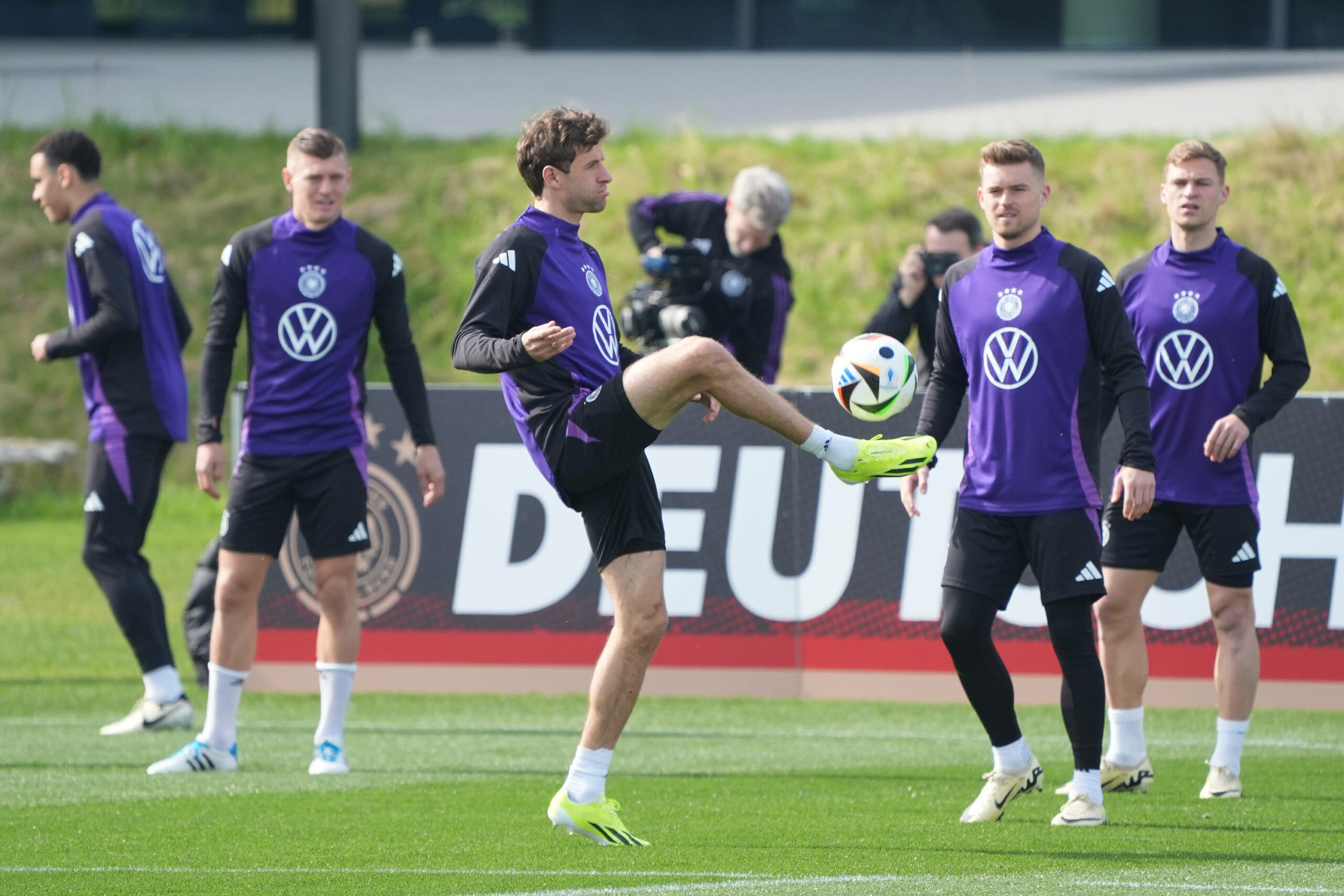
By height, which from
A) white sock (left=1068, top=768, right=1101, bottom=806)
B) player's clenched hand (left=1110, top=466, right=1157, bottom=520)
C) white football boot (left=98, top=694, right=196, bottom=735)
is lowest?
white football boot (left=98, top=694, right=196, bottom=735)

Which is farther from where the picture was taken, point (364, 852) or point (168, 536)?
point (168, 536)

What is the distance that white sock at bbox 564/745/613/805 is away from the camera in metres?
5.32

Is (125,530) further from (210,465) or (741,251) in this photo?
(741,251)

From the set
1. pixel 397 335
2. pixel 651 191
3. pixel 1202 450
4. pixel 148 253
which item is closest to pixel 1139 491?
pixel 1202 450

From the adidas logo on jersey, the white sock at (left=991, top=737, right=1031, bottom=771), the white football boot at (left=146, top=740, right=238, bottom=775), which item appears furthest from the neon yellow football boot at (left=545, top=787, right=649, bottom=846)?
the white football boot at (left=146, top=740, right=238, bottom=775)

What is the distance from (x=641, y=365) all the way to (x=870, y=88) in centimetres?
1641

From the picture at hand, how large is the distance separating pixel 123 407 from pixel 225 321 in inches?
42.3

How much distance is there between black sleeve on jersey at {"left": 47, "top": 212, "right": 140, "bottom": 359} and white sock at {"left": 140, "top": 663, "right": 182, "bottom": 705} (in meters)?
1.42

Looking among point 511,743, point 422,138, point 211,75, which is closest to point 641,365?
point 511,743

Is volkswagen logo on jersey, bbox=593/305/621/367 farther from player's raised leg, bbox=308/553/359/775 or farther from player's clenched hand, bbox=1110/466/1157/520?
player's raised leg, bbox=308/553/359/775

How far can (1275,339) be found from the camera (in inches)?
253

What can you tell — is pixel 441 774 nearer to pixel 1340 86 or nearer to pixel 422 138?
pixel 422 138

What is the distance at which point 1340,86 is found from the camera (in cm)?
1898

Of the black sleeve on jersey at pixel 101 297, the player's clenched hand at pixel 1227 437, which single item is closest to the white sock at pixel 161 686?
the black sleeve on jersey at pixel 101 297
